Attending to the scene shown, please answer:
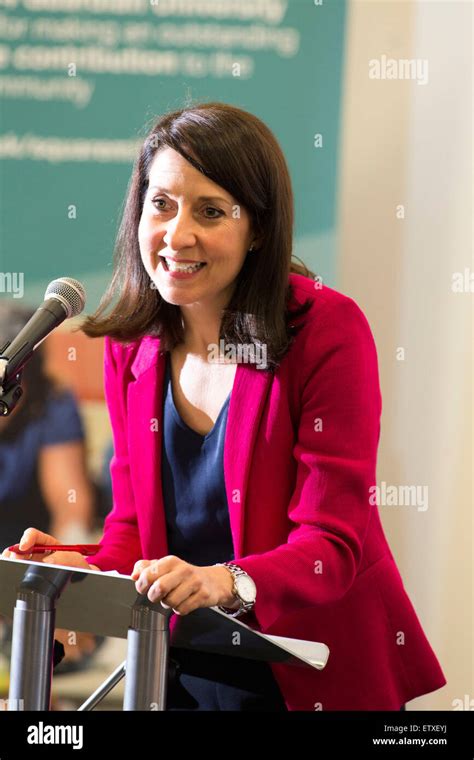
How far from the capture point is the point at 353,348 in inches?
73.4

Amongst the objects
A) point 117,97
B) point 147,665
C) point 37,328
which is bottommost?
point 147,665

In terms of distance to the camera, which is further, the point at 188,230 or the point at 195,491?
the point at 195,491

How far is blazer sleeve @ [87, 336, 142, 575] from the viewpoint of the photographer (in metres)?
2.02

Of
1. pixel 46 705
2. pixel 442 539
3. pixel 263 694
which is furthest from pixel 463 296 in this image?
pixel 46 705

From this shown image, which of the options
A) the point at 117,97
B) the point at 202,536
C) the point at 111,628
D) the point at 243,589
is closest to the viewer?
the point at 111,628

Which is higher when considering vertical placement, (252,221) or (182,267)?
(252,221)

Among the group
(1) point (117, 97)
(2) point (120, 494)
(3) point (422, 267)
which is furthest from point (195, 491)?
(1) point (117, 97)

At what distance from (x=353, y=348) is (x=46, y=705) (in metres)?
0.83

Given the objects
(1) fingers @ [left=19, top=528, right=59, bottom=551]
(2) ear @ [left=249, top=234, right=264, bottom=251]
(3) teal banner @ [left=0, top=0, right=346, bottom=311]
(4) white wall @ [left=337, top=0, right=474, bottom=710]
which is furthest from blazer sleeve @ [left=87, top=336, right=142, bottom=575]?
(4) white wall @ [left=337, top=0, right=474, bottom=710]

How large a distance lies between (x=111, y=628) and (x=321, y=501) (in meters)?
0.49

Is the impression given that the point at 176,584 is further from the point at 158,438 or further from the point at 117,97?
the point at 117,97

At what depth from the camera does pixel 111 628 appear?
146cm

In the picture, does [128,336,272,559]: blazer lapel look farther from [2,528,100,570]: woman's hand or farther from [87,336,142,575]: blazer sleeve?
[2,528,100,570]: woman's hand

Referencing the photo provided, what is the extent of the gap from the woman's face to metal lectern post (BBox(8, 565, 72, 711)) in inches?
24.7
